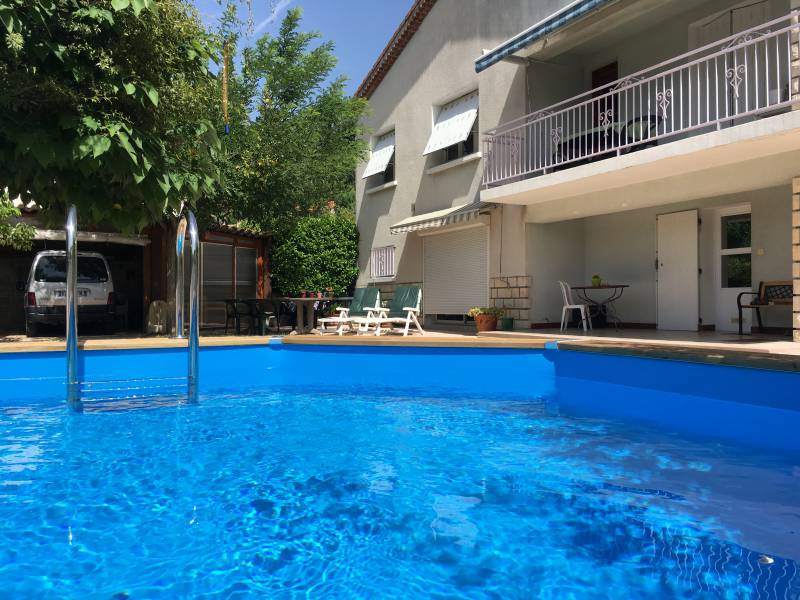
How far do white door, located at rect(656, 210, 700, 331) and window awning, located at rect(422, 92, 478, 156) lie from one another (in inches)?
194

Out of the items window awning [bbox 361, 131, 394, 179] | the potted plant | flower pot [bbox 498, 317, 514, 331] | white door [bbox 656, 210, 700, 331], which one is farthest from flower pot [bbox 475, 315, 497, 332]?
window awning [bbox 361, 131, 394, 179]

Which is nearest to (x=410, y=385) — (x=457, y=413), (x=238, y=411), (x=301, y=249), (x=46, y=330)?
(x=457, y=413)

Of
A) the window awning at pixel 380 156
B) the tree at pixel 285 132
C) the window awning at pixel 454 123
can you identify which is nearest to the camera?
the tree at pixel 285 132

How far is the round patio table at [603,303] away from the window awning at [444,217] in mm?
2768

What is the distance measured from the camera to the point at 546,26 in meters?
10.6

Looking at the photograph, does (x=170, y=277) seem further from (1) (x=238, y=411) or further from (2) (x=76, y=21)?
(1) (x=238, y=411)

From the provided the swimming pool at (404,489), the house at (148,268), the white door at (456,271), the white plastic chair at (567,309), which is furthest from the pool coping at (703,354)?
the house at (148,268)

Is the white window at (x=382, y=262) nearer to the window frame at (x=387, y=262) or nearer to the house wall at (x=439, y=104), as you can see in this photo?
the window frame at (x=387, y=262)

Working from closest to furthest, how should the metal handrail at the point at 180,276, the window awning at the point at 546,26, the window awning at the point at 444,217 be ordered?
the metal handrail at the point at 180,276 < the window awning at the point at 546,26 < the window awning at the point at 444,217

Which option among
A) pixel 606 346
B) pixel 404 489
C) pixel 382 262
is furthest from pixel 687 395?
pixel 382 262

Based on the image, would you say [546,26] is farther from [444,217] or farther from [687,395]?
[687,395]

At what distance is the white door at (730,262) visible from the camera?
11.2 m

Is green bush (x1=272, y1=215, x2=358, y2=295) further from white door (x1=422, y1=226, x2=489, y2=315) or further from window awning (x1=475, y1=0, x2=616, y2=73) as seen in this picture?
window awning (x1=475, y1=0, x2=616, y2=73)

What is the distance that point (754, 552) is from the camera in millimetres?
2893
